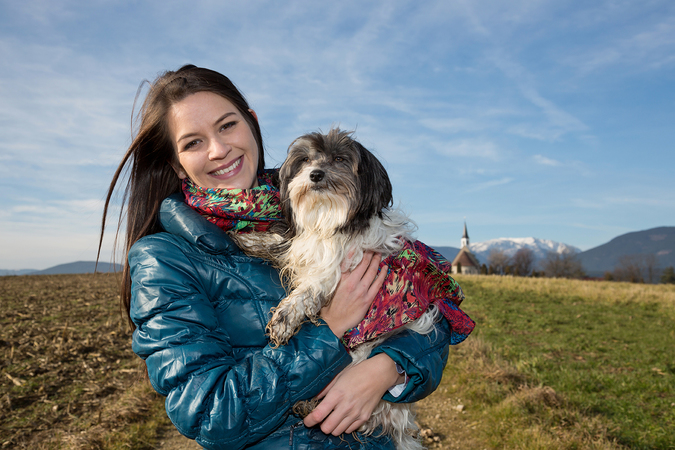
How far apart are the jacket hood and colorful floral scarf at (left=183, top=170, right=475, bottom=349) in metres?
0.26

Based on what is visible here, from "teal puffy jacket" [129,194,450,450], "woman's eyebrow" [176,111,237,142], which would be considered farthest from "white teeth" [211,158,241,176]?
"teal puffy jacket" [129,194,450,450]

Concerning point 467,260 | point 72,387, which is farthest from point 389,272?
point 467,260

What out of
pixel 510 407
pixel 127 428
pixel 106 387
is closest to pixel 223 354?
pixel 127 428

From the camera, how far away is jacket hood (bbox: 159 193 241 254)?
2.45m

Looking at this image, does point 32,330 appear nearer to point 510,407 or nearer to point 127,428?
point 127,428

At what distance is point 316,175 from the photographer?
122 inches

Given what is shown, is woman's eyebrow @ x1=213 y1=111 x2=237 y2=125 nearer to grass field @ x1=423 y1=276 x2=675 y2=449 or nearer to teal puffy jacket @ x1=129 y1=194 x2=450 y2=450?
teal puffy jacket @ x1=129 y1=194 x2=450 y2=450

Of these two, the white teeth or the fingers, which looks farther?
the white teeth

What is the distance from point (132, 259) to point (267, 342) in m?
0.95

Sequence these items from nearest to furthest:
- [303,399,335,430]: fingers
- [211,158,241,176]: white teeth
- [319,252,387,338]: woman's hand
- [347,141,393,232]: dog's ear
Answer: [303,399,335,430]: fingers, [319,252,387,338]: woman's hand, [211,158,241,176]: white teeth, [347,141,393,232]: dog's ear

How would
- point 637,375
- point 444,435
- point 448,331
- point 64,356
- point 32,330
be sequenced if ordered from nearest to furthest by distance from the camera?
point 448,331
point 444,435
point 64,356
point 637,375
point 32,330

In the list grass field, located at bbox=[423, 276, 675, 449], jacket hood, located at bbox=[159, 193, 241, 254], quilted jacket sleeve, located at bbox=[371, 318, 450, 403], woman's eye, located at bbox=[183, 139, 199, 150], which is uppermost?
woman's eye, located at bbox=[183, 139, 199, 150]

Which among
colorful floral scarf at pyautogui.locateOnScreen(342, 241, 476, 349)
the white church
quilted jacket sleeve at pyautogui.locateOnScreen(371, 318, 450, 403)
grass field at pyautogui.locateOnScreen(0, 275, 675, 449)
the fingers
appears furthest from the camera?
the white church

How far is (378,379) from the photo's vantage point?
2.44m
